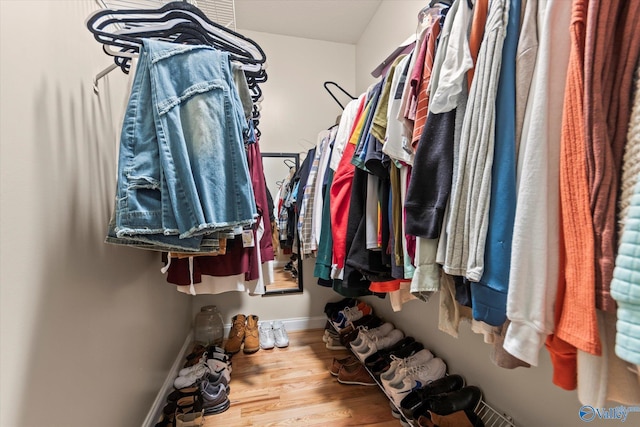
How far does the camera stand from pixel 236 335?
185cm

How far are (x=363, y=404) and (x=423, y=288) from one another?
1045 mm

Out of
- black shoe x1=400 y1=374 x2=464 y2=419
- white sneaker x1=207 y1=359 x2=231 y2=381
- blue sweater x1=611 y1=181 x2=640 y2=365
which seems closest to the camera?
blue sweater x1=611 y1=181 x2=640 y2=365

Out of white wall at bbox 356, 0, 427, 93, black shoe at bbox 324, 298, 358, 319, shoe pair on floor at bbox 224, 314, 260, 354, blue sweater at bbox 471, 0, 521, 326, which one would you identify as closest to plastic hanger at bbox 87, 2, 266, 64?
blue sweater at bbox 471, 0, 521, 326

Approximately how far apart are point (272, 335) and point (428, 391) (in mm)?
1183

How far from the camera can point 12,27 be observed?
565 mm

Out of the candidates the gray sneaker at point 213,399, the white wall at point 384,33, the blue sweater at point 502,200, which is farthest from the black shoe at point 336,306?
the white wall at point 384,33

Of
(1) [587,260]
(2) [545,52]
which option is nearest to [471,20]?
(2) [545,52]

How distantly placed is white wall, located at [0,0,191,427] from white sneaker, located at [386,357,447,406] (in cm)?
108

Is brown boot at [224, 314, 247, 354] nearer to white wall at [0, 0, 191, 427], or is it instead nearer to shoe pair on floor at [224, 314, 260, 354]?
shoe pair on floor at [224, 314, 260, 354]

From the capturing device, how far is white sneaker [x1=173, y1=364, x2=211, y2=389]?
4.38 feet

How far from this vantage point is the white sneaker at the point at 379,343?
1.48 metres

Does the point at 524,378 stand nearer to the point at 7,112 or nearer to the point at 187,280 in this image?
the point at 187,280

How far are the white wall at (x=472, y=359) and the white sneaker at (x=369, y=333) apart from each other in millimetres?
93

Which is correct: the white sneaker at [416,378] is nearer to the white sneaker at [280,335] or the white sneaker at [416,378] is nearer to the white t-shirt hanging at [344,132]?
the white sneaker at [280,335]
